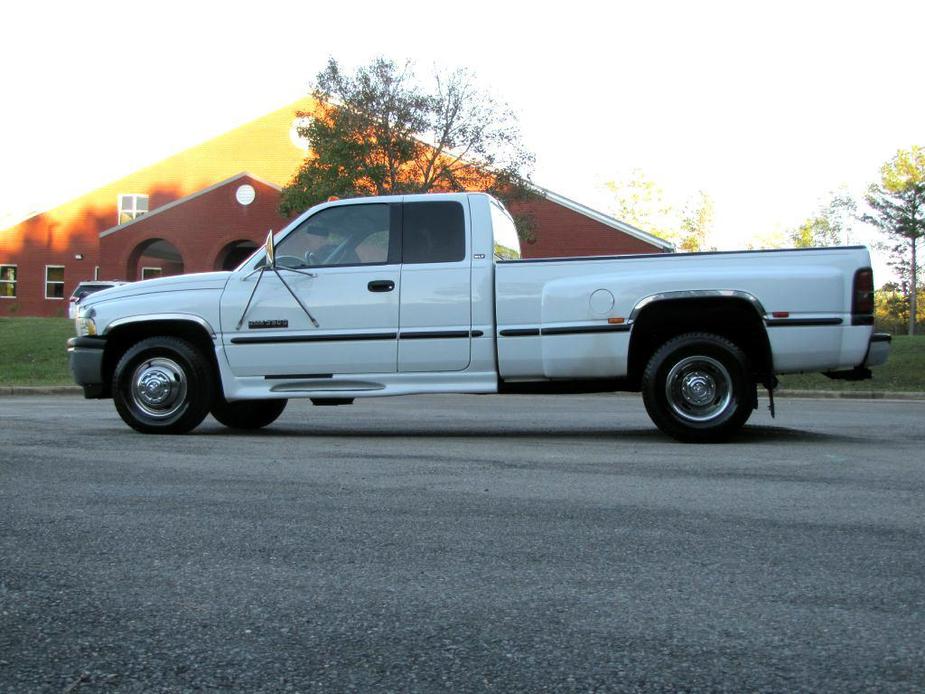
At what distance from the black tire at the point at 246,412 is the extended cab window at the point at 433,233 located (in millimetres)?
2180

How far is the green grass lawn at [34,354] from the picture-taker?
20597mm

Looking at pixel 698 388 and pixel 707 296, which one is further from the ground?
pixel 707 296

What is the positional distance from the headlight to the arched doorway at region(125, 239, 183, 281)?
116 ft

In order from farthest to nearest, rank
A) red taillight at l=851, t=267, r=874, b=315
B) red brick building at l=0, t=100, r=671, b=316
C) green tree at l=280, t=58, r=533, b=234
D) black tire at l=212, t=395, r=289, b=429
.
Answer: red brick building at l=0, t=100, r=671, b=316 < green tree at l=280, t=58, r=533, b=234 < black tire at l=212, t=395, r=289, b=429 < red taillight at l=851, t=267, r=874, b=315

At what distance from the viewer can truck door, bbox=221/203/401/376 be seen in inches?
357

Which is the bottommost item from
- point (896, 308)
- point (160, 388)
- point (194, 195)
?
point (160, 388)

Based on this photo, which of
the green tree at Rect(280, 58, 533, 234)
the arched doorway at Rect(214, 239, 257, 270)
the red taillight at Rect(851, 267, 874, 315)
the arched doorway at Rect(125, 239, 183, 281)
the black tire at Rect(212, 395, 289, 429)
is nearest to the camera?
the red taillight at Rect(851, 267, 874, 315)

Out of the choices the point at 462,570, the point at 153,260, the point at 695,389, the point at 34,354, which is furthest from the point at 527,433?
the point at 153,260

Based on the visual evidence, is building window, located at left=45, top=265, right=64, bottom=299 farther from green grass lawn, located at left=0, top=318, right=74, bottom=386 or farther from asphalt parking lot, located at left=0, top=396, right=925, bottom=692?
asphalt parking lot, located at left=0, top=396, right=925, bottom=692

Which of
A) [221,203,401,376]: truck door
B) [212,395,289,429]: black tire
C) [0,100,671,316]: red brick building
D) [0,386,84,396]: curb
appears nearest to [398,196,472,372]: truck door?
[221,203,401,376]: truck door

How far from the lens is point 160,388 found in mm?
9359

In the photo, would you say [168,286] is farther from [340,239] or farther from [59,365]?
[59,365]

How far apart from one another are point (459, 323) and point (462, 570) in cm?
494

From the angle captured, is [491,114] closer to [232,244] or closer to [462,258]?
[232,244]
